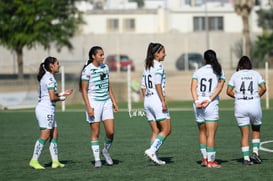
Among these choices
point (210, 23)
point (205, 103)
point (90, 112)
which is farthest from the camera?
point (210, 23)

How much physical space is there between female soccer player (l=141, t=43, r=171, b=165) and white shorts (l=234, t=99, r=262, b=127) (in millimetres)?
1150

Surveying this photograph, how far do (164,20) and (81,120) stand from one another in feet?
166

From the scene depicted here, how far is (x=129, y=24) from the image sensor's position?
79.0m

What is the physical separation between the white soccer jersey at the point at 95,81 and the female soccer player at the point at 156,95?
2.19 feet

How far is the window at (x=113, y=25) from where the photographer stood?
7869 centimetres

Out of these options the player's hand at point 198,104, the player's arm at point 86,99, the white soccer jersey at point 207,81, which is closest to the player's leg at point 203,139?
the player's hand at point 198,104

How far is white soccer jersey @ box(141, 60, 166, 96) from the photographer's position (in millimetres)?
14680

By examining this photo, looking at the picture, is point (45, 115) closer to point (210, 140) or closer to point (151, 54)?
point (151, 54)

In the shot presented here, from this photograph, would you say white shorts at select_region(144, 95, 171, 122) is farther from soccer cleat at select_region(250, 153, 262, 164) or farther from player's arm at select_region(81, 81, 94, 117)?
soccer cleat at select_region(250, 153, 262, 164)

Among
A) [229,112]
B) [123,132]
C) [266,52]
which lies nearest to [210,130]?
[123,132]

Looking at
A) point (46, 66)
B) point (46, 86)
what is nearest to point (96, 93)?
point (46, 86)

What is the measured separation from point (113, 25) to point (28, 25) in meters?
28.2

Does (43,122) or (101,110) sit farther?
(101,110)

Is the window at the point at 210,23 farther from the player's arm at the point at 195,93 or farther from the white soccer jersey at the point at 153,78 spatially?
the player's arm at the point at 195,93
